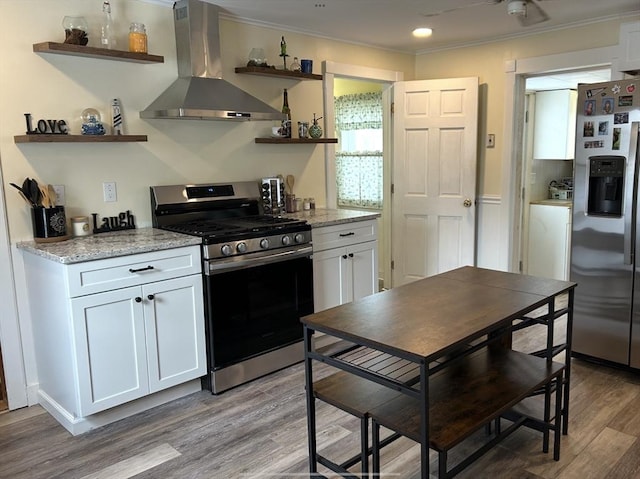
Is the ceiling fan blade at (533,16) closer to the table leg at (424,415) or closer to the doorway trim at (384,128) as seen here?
the doorway trim at (384,128)

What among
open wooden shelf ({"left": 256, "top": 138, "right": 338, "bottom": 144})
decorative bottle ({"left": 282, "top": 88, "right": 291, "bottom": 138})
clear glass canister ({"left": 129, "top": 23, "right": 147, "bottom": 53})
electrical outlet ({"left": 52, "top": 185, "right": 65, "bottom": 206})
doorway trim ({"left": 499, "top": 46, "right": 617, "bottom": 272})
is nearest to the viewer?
electrical outlet ({"left": 52, "top": 185, "right": 65, "bottom": 206})

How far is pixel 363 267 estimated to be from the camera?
398 centimetres

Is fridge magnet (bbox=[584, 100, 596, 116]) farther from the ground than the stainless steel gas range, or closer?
farther from the ground

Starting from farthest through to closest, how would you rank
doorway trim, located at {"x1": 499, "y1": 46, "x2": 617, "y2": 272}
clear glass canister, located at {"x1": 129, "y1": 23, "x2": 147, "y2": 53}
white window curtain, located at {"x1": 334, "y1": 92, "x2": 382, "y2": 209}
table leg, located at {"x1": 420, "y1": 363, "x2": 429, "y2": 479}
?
white window curtain, located at {"x1": 334, "y1": 92, "x2": 382, "y2": 209}
doorway trim, located at {"x1": 499, "y1": 46, "x2": 617, "y2": 272}
clear glass canister, located at {"x1": 129, "y1": 23, "x2": 147, "y2": 53}
table leg, located at {"x1": 420, "y1": 363, "x2": 429, "y2": 479}

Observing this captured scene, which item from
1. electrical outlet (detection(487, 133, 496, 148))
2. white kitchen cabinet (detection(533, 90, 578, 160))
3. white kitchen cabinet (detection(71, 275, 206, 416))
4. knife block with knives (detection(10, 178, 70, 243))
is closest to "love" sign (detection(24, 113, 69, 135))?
knife block with knives (detection(10, 178, 70, 243))

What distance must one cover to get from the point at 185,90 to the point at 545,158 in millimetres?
3913

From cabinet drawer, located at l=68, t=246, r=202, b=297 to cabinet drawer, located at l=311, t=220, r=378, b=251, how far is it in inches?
37.4

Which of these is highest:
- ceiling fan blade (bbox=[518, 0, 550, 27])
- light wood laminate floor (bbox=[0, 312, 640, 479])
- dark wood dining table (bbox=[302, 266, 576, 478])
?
ceiling fan blade (bbox=[518, 0, 550, 27])

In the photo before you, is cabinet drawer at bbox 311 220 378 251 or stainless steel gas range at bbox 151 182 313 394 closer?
stainless steel gas range at bbox 151 182 313 394

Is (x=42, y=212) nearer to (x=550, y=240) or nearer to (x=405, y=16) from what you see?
(x=405, y=16)

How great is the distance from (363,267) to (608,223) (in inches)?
66.6

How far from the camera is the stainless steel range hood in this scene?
3.18m

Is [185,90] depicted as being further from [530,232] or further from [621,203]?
[530,232]

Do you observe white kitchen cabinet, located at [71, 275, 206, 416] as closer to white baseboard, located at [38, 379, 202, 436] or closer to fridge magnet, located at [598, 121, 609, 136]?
white baseboard, located at [38, 379, 202, 436]
